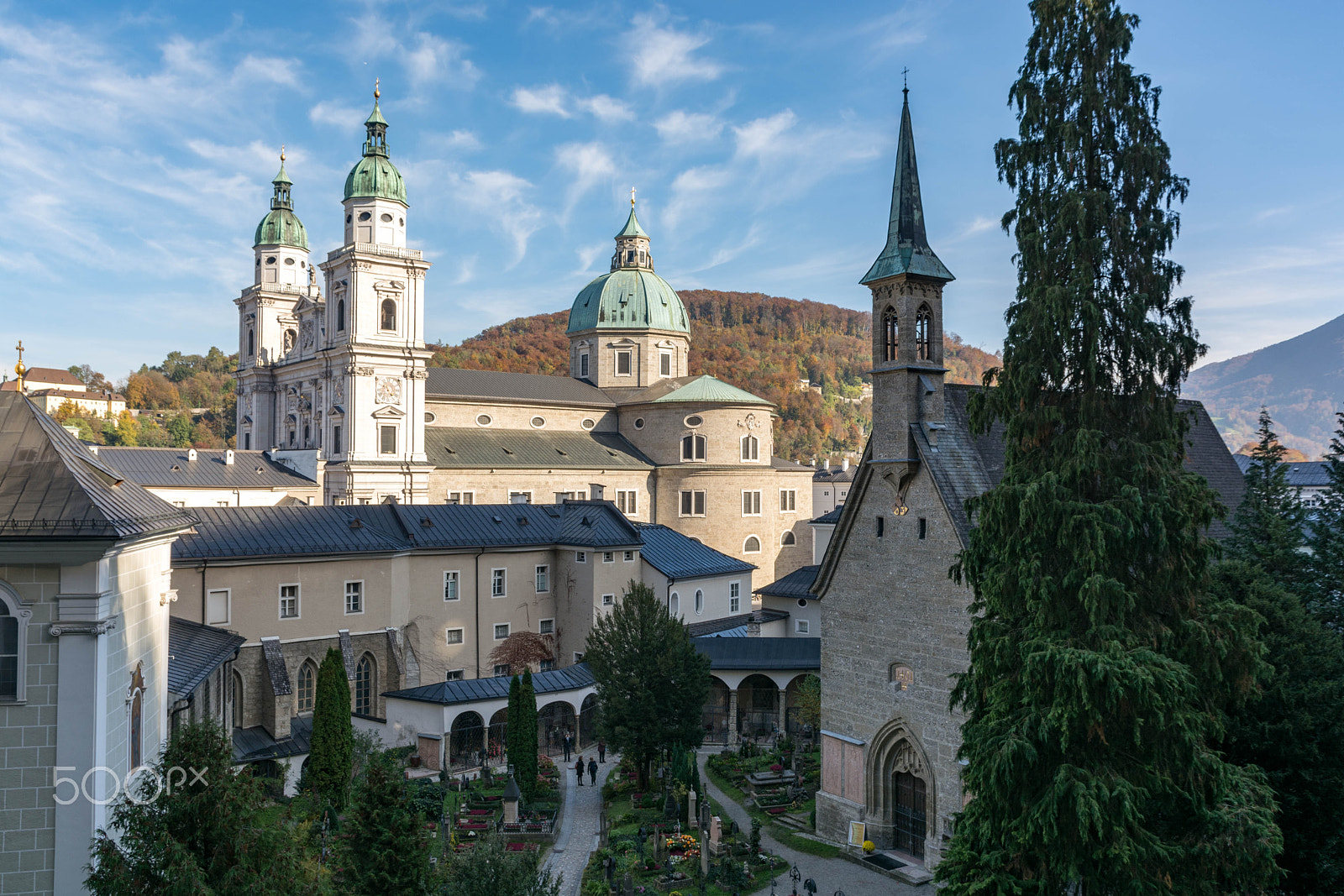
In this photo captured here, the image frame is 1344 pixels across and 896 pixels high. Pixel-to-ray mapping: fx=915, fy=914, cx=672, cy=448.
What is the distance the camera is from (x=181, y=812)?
9.28m

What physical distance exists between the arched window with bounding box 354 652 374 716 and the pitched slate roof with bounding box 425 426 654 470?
2297cm

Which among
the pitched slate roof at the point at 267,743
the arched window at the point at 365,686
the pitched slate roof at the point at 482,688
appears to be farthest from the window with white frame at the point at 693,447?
the pitched slate roof at the point at 267,743

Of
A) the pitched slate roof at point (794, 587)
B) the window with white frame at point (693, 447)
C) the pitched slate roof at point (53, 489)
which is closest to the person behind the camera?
the pitched slate roof at point (53, 489)

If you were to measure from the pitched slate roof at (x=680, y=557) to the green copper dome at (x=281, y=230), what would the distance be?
46.5 metres

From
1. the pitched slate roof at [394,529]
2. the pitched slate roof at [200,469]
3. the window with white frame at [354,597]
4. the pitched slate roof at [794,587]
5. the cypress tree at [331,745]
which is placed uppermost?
the pitched slate roof at [200,469]

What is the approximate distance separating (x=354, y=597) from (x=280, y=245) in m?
49.6

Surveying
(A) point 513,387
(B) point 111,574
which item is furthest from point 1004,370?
(A) point 513,387

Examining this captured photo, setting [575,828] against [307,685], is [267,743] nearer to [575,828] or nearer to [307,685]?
[307,685]

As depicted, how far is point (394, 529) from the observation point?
35.0 metres

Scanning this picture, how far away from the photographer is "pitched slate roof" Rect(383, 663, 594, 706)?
29344mm

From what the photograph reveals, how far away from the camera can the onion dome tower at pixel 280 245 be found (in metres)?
72.9

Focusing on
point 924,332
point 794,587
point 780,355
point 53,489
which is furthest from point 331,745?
point 780,355

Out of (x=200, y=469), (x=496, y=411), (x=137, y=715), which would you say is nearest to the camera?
(x=137, y=715)

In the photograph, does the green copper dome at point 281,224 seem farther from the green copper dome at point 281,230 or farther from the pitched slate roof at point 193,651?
the pitched slate roof at point 193,651
